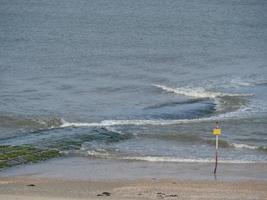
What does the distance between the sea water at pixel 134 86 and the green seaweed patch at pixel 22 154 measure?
0.79 m

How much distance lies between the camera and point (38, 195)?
1000 inches

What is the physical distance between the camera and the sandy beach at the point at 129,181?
25.8 meters

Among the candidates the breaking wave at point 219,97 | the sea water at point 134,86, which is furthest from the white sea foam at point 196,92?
the sea water at point 134,86

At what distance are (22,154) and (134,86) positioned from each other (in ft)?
59.3

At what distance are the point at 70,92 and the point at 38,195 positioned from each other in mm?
20766

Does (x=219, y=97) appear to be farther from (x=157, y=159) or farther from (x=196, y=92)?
(x=157, y=159)

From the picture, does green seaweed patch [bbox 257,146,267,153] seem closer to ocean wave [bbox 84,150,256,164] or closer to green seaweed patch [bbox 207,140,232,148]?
green seaweed patch [bbox 207,140,232,148]

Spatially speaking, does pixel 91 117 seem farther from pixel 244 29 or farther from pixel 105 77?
pixel 244 29

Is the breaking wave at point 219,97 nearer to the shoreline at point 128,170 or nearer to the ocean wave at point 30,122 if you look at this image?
the ocean wave at point 30,122

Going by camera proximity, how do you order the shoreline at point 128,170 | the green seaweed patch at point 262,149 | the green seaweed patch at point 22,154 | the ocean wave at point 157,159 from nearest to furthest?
the shoreline at point 128,170
the green seaweed patch at point 22,154
the ocean wave at point 157,159
the green seaweed patch at point 262,149

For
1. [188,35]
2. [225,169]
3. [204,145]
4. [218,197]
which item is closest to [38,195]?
[218,197]

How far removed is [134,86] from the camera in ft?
159

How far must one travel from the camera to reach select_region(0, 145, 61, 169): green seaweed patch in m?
30.3

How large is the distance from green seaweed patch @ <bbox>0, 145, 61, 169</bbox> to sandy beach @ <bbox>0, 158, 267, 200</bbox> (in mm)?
497
